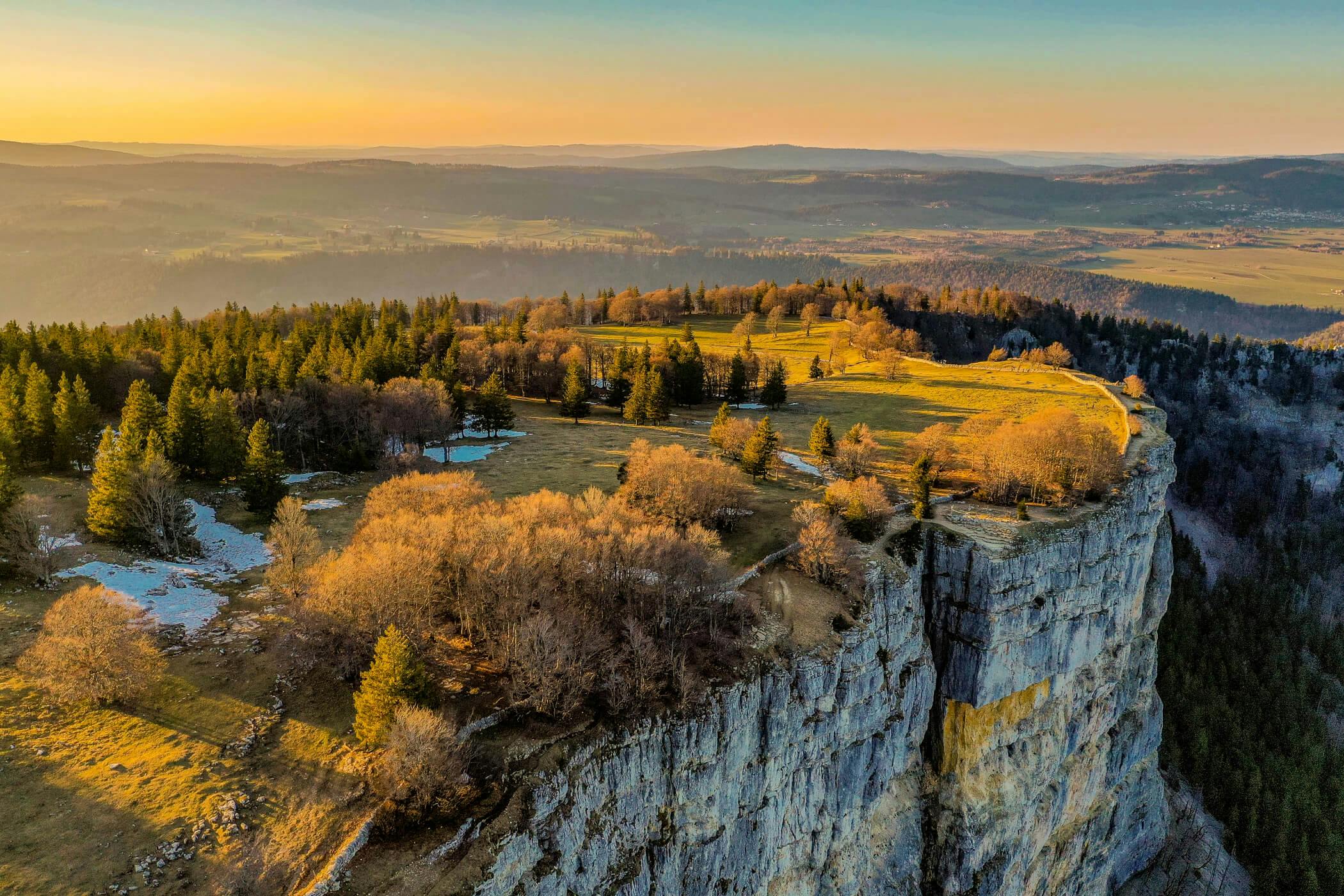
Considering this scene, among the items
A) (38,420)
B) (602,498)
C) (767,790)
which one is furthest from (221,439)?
(767,790)

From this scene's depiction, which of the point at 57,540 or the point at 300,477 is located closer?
the point at 57,540

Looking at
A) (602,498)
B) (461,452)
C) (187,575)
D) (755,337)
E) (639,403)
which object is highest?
(755,337)

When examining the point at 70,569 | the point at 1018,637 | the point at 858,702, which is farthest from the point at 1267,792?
the point at 70,569

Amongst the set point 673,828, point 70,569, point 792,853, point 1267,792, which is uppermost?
point 70,569

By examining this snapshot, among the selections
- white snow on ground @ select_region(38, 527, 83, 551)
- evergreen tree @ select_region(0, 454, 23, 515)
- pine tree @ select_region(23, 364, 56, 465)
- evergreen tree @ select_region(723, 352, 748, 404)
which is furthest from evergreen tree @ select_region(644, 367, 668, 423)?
evergreen tree @ select_region(0, 454, 23, 515)

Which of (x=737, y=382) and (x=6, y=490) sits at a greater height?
(x=6, y=490)

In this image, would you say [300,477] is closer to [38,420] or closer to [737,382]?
[38,420]

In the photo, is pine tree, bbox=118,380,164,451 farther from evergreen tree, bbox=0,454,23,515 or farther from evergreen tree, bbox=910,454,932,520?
evergreen tree, bbox=910,454,932,520

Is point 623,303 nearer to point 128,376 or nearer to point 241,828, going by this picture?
point 128,376
